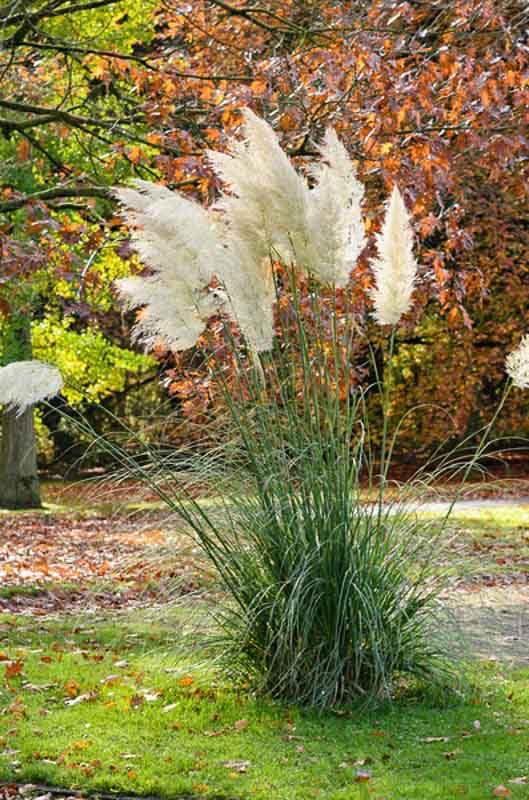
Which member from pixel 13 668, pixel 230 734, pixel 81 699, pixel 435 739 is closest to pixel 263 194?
pixel 230 734

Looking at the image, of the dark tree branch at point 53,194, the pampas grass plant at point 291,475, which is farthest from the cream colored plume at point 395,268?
the dark tree branch at point 53,194

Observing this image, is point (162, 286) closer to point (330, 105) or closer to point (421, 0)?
point (330, 105)

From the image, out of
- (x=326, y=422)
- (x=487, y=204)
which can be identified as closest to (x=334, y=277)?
(x=326, y=422)

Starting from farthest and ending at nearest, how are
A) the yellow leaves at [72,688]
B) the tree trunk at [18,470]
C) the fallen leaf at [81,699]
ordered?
the tree trunk at [18,470] < the yellow leaves at [72,688] < the fallen leaf at [81,699]

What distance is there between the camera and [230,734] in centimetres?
483

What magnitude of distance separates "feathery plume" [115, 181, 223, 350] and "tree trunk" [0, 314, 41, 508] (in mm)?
12416

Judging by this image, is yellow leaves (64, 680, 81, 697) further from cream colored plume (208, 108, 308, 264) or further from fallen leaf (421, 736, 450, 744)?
cream colored plume (208, 108, 308, 264)

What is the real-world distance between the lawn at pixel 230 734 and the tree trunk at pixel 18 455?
11.2 m

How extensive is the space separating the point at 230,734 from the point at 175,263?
6.61 ft

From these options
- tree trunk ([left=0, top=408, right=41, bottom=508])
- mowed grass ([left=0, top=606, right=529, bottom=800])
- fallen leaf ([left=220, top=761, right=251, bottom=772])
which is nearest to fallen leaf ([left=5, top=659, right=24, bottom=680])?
mowed grass ([left=0, top=606, right=529, bottom=800])

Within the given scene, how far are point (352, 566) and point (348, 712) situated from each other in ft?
2.08

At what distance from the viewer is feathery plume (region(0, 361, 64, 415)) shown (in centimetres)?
496

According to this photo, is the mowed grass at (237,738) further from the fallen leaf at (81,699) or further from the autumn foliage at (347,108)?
the autumn foliage at (347,108)

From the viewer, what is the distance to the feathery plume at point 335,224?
16.7 ft
